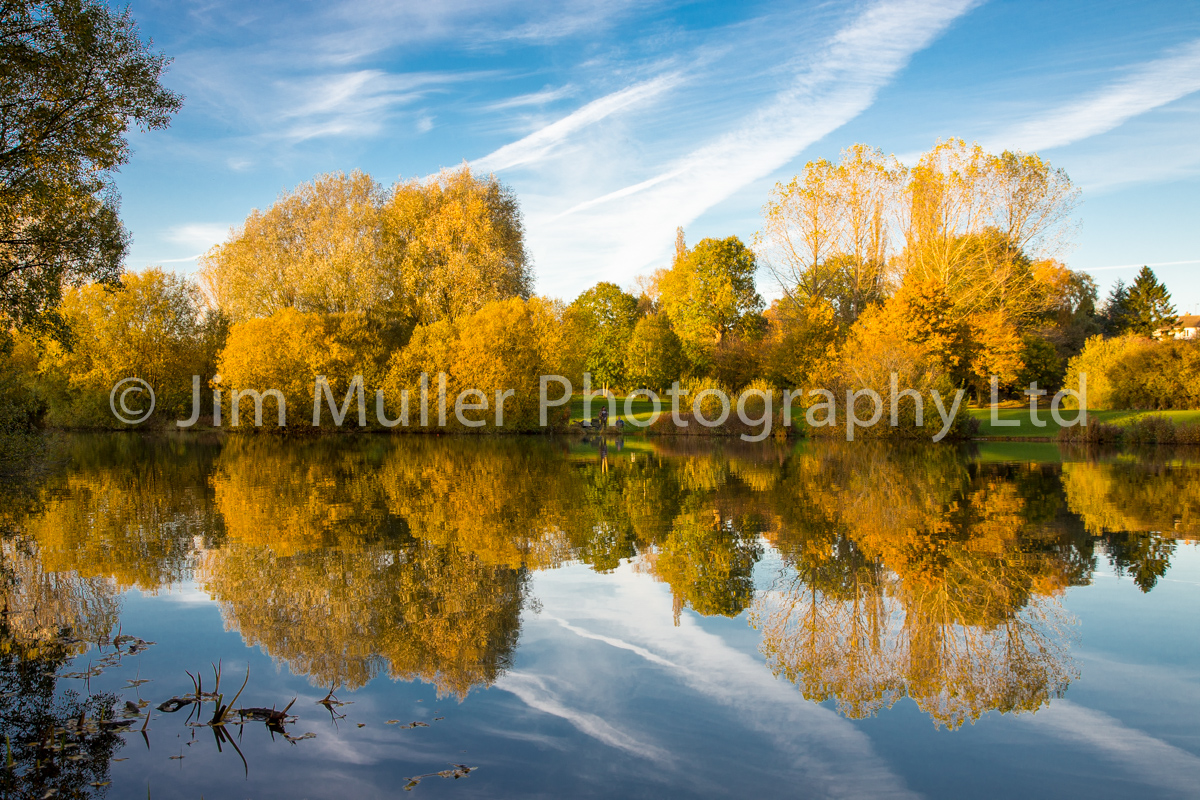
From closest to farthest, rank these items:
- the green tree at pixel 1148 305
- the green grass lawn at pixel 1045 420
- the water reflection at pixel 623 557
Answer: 1. the water reflection at pixel 623 557
2. the green grass lawn at pixel 1045 420
3. the green tree at pixel 1148 305

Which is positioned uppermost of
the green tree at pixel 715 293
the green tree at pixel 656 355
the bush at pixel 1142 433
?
the green tree at pixel 715 293

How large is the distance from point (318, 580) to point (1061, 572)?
7970 mm

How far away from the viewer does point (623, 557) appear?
368 inches

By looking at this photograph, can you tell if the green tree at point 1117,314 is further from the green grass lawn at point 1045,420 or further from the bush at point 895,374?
the bush at point 895,374

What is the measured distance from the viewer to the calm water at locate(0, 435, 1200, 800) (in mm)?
4035

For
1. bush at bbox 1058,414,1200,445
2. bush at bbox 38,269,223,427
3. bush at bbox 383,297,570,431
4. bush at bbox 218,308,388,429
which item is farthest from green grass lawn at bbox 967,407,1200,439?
bush at bbox 38,269,223,427

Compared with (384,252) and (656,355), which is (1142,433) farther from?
(384,252)

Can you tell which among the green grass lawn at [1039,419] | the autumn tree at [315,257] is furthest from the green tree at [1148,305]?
the autumn tree at [315,257]

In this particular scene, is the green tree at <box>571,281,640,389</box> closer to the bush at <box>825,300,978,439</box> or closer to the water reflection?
the bush at <box>825,300,978,439</box>

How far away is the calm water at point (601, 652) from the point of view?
13.2 ft

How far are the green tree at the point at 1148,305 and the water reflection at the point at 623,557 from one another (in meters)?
48.0

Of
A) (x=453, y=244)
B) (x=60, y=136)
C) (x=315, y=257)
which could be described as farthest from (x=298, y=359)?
(x=60, y=136)

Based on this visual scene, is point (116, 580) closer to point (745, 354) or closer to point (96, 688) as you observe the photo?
point (96, 688)

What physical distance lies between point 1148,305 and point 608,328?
139ft
